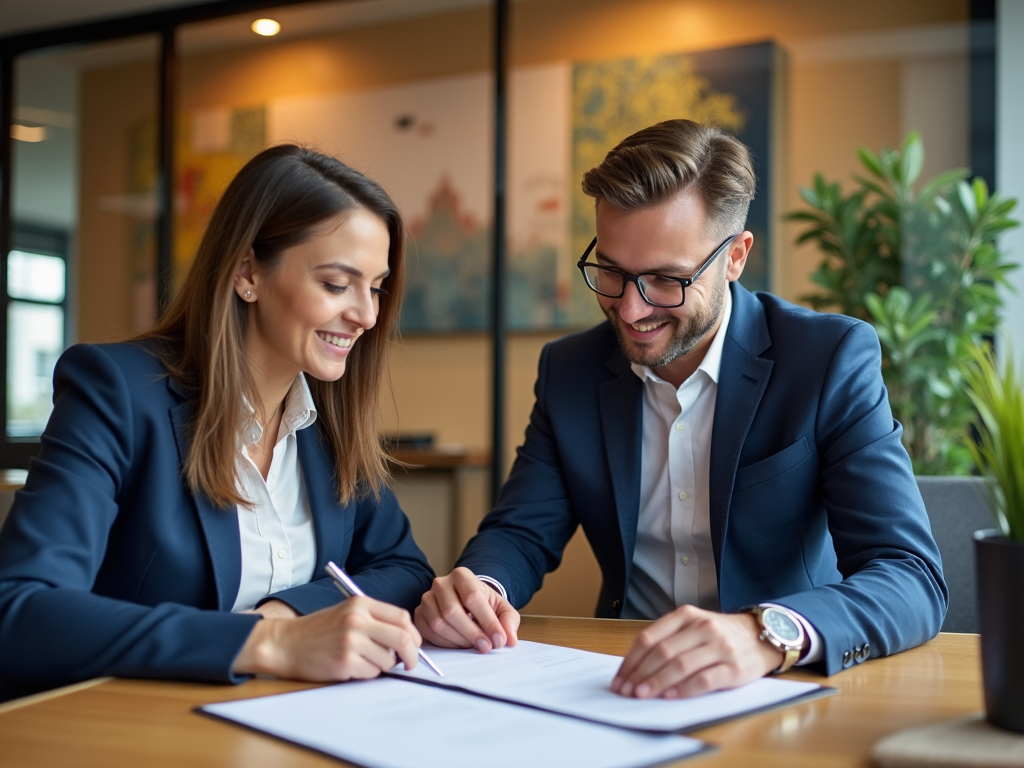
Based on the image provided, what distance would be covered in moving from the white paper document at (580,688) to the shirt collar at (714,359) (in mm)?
739

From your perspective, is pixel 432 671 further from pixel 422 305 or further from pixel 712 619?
pixel 422 305

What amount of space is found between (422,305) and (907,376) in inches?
87.6

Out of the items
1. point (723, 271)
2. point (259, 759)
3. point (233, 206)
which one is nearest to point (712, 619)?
point (259, 759)

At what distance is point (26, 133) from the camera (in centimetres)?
509

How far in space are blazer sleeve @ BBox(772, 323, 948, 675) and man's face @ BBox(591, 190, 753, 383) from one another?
0.82 ft

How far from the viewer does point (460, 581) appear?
1427mm

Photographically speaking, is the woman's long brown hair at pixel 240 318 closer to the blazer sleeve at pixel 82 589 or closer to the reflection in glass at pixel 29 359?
the blazer sleeve at pixel 82 589

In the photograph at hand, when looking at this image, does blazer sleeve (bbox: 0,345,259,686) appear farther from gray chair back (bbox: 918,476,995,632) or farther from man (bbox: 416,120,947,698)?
gray chair back (bbox: 918,476,995,632)

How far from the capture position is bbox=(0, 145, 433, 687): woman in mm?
1173

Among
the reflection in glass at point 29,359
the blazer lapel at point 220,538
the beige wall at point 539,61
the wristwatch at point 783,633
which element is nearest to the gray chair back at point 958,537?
the wristwatch at point 783,633

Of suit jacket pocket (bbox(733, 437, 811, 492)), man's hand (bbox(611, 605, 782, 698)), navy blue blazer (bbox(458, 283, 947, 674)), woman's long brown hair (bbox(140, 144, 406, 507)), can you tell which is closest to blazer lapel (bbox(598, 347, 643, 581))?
navy blue blazer (bbox(458, 283, 947, 674))

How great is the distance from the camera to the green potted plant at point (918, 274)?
3.31m

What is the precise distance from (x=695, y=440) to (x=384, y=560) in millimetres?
622

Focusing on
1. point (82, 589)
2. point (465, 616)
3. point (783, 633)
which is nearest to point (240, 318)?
point (82, 589)
